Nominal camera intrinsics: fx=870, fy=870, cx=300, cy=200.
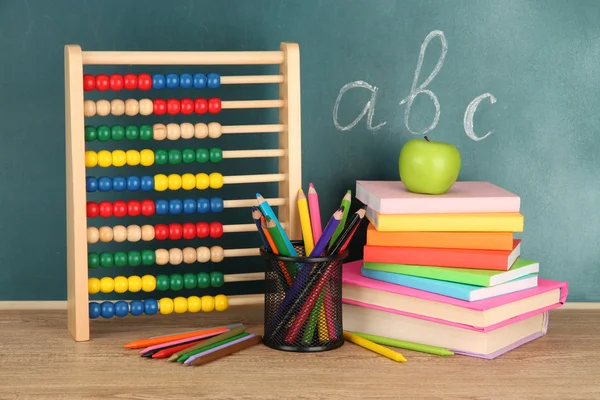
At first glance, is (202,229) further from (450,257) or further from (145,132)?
(450,257)

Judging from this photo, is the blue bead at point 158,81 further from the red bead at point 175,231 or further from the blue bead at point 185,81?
the red bead at point 175,231

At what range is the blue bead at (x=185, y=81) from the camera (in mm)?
1432

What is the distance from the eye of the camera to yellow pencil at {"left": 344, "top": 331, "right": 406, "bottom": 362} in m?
1.29

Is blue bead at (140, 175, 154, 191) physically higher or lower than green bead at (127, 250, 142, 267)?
higher

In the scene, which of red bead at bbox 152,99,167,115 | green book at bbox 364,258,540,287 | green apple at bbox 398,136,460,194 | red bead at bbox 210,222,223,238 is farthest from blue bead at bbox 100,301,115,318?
green apple at bbox 398,136,460,194

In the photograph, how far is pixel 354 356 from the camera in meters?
1.31

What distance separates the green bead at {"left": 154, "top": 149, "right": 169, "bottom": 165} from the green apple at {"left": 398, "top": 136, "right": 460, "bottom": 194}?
40 centimetres

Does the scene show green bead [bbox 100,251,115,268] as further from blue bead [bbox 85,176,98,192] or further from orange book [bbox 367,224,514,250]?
orange book [bbox 367,224,514,250]

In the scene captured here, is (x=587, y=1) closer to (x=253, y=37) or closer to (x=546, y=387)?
(x=253, y=37)

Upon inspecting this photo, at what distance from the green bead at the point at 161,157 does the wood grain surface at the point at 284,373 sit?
28 centimetres

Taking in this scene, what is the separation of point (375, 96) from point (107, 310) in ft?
2.00

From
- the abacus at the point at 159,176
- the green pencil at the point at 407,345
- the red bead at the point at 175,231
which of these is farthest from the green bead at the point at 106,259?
the green pencil at the point at 407,345

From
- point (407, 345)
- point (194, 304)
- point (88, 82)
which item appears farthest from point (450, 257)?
point (88, 82)

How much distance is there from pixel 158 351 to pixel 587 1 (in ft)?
3.22
